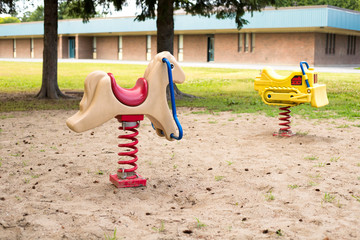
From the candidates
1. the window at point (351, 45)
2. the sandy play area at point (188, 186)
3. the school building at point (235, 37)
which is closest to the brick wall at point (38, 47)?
the school building at point (235, 37)

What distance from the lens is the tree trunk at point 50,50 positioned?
1531 centimetres

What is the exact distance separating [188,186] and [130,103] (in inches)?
49.7

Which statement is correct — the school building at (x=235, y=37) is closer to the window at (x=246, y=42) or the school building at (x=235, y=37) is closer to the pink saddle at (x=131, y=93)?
the window at (x=246, y=42)

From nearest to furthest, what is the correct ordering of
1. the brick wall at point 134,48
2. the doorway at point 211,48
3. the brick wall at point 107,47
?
1. the doorway at point 211,48
2. the brick wall at point 134,48
3. the brick wall at point 107,47

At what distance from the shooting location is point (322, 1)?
198 ft

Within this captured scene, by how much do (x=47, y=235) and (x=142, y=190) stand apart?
64.2 inches


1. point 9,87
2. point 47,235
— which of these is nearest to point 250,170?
point 47,235

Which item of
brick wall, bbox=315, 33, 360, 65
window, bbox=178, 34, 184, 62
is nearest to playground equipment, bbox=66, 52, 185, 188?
brick wall, bbox=315, 33, 360, 65

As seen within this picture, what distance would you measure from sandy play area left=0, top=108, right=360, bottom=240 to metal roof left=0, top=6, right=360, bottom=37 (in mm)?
26606

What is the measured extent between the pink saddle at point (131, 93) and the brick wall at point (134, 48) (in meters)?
48.2

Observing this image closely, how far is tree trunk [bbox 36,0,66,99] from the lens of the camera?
15312mm

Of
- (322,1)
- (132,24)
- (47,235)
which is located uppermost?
(322,1)

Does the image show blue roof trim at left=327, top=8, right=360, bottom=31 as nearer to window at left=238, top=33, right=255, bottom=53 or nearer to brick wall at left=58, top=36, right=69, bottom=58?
window at left=238, top=33, right=255, bottom=53

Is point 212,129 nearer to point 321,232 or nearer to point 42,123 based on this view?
point 42,123
